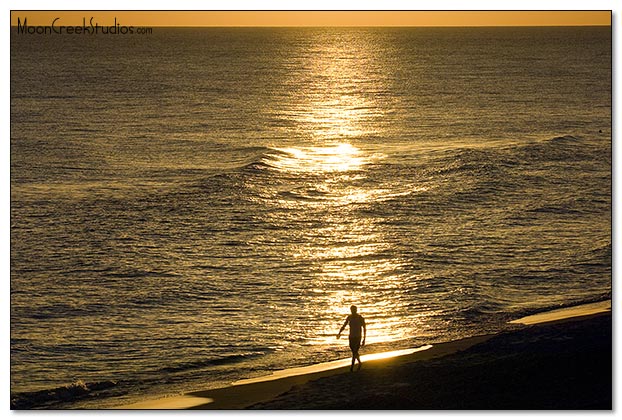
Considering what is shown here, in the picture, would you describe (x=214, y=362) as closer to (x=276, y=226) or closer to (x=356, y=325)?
(x=356, y=325)

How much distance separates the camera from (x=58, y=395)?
19516 millimetres

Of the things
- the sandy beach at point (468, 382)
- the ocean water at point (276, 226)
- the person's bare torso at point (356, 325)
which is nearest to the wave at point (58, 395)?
the ocean water at point (276, 226)

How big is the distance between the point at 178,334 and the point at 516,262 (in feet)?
34.1

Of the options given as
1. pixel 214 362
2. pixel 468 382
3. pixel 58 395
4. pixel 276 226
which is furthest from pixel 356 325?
pixel 276 226

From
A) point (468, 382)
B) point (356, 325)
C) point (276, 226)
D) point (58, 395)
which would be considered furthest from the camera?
point (276, 226)

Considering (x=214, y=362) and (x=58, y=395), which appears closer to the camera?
(x=58, y=395)

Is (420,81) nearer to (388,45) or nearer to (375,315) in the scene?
(388,45)

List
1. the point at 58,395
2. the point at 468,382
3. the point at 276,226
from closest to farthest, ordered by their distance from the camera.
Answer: the point at 468,382 → the point at 58,395 → the point at 276,226

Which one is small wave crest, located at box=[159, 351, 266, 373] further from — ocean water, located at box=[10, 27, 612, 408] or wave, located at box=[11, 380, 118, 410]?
wave, located at box=[11, 380, 118, 410]

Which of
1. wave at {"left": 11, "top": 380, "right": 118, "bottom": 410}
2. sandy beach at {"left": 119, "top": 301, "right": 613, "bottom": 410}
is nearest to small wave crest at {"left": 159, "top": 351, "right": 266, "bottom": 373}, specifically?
wave at {"left": 11, "top": 380, "right": 118, "bottom": 410}

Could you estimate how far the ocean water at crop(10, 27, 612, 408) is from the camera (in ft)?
76.1

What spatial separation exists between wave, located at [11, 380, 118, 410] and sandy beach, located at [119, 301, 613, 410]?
2.07 m

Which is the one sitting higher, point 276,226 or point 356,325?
point 276,226

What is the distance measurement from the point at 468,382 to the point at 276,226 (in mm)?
20170
